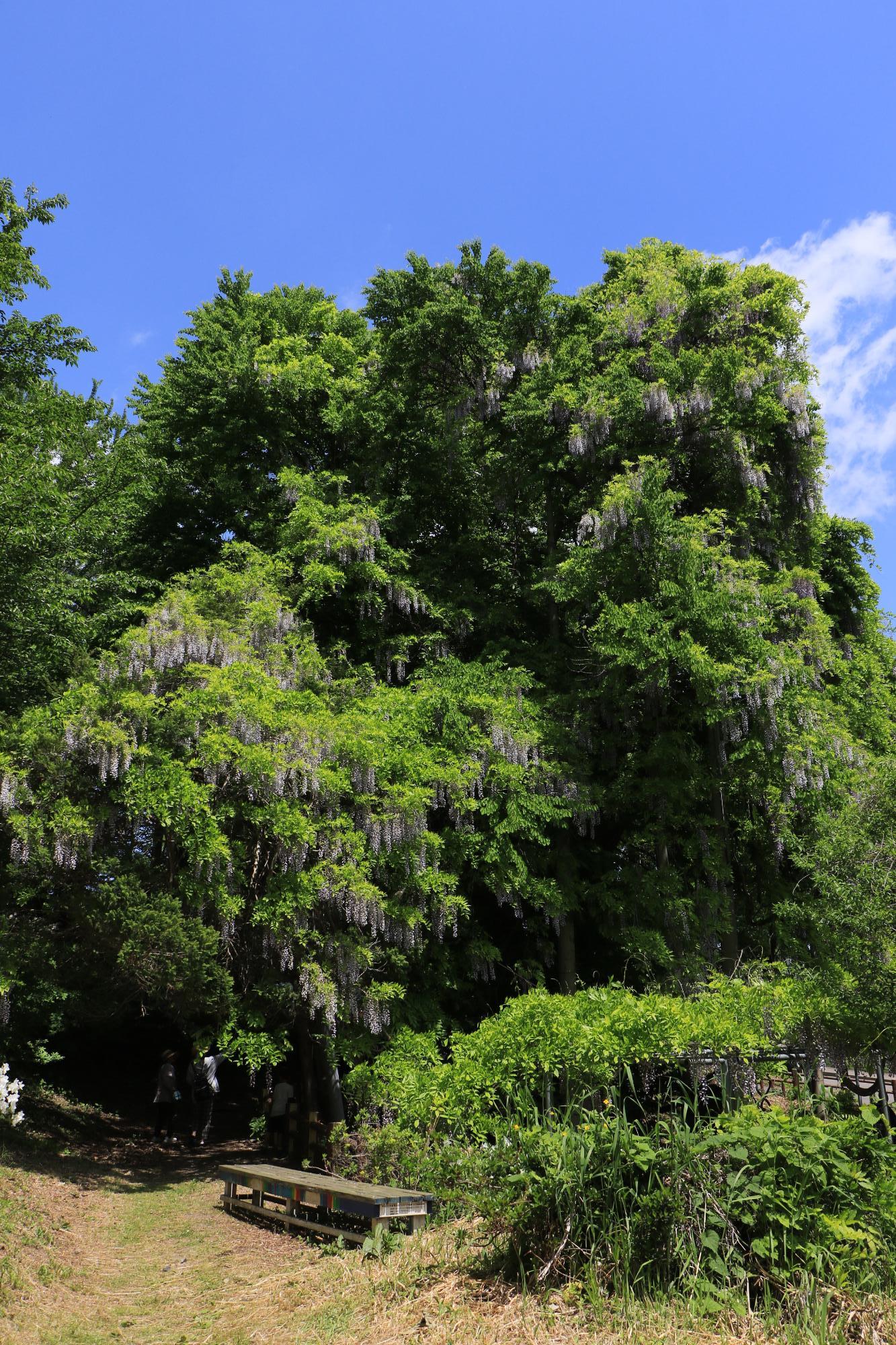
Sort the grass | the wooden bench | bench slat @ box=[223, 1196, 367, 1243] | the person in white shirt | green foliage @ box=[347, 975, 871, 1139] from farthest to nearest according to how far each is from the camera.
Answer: the person in white shirt, bench slat @ box=[223, 1196, 367, 1243], the wooden bench, green foliage @ box=[347, 975, 871, 1139], the grass

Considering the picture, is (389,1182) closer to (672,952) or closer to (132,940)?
(132,940)

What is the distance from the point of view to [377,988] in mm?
11203

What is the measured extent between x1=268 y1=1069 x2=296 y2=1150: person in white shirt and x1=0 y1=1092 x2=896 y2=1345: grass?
3.44 metres

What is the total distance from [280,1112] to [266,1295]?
6905mm

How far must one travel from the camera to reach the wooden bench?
6.36 m

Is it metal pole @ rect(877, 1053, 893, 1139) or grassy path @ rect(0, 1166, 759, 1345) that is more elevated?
metal pole @ rect(877, 1053, 893, 1139)

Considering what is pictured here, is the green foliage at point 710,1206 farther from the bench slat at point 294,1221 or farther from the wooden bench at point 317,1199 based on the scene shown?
the bench slat at point 294,1221

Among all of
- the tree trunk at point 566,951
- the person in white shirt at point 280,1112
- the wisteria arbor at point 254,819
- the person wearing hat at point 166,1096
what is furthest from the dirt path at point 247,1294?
the tree trunk at point 566,951

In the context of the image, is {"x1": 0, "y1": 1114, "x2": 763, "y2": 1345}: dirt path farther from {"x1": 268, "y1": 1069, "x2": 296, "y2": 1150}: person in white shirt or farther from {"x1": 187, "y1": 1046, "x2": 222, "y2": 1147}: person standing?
{"x1": 187, "y1": 1046, "x2": 222, "y2": 1147}: person standing

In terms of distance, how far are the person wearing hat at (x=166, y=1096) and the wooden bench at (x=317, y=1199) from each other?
16.0 ft

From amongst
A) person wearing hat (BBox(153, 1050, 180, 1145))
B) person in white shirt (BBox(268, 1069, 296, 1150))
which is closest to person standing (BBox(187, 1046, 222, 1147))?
person wearing hat (BBox(153, 1050, 180, 1145))

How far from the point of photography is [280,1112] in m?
12.5

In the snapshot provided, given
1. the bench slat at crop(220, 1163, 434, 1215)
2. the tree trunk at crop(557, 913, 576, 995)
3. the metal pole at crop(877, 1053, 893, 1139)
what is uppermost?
the tree trunk at crop(557, 913, 576, 995)

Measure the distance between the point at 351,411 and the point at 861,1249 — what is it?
562 inches
